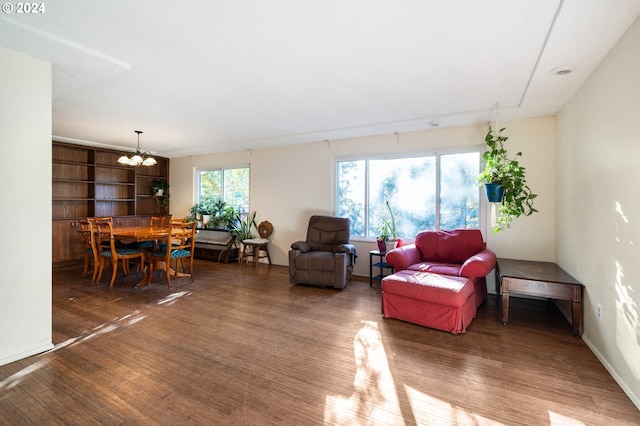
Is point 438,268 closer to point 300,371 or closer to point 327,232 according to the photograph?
point 327,232

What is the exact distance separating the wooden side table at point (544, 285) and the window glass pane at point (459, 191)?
1120mm

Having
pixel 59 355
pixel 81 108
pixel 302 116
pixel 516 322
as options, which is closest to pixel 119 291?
pixel 59 355

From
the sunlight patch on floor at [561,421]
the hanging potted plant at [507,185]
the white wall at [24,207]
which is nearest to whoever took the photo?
the sunlight patch on floor at [561,421]

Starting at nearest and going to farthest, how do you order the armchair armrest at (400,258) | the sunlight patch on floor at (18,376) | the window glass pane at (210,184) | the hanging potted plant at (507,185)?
1. the sunlight patch on floor at (18,376)
2. the hanging potted plant at (507,185)
3. the armchair armrest at (400,258)
4. the window glass pane at (210,184)

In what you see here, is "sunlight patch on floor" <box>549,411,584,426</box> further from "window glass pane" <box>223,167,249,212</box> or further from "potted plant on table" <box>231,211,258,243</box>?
"window glass pane" <box>223,167,249,212</box>

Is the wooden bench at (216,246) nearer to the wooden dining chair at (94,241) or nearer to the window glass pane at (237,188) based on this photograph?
the window glass pane at (237,188)

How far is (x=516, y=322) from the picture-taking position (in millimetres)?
3133

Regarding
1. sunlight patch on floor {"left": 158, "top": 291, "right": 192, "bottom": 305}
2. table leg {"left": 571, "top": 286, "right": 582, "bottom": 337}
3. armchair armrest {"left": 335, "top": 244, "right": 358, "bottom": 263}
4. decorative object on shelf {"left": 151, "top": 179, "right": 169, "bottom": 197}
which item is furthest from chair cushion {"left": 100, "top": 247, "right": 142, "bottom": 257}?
table leg {"left": 571, "top": 286, "right": 582, "bottom": 337}

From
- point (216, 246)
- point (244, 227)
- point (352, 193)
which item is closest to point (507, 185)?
point (352, 193)

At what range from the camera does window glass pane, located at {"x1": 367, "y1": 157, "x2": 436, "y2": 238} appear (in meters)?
4.61

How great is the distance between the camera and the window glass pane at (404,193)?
4609 millimetres

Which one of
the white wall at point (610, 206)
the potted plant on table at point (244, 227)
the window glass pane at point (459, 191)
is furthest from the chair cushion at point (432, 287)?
the potted plant on table at point (244, 227)

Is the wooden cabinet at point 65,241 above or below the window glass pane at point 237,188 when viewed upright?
below

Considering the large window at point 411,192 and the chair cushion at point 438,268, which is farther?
the large window at point 411,192
